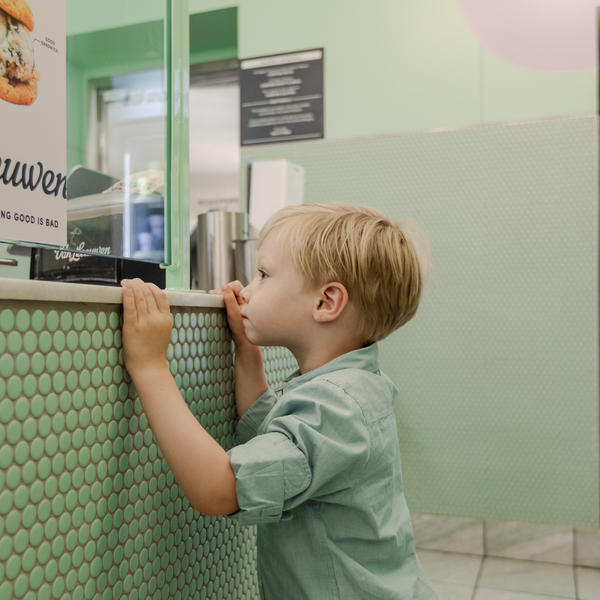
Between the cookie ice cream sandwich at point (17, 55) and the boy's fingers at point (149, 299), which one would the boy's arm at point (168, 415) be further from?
the cookie ice cream sandwich at point (17, 55)

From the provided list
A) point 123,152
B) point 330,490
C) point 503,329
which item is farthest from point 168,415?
point 503,329

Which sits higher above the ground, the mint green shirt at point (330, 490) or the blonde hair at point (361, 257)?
the blonde hair at point (361, 257)

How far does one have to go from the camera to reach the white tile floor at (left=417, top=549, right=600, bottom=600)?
1.76 metres

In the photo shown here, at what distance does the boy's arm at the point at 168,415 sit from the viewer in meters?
0.64

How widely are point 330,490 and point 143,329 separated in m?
0.30

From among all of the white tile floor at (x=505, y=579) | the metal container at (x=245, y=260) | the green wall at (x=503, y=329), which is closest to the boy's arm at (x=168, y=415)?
the metal container at (x=245, y=260)

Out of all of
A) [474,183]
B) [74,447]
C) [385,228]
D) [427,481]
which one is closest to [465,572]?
[427,481]

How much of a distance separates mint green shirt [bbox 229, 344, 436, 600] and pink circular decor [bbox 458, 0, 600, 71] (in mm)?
1625

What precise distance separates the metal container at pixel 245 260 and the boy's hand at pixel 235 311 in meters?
0.45

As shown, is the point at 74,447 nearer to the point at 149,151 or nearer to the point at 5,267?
the point at 5,267

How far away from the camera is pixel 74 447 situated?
563mm

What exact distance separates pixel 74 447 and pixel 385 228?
53 cm

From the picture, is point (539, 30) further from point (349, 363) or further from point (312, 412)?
point (312, 412)

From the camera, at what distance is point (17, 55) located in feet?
2.00
